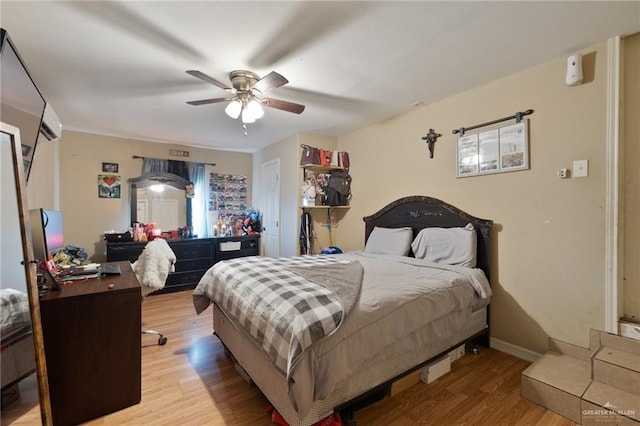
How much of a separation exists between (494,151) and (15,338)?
139 inches

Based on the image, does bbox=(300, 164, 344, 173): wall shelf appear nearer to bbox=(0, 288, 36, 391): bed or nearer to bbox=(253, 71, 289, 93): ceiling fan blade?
bbox=(253, 71, 289, 93): ceiling fan blade

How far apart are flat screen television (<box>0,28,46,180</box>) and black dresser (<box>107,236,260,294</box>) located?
233 cm

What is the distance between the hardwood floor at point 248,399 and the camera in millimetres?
1646

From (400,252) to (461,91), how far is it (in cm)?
174

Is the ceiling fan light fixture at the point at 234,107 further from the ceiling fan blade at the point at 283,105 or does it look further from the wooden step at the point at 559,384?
the wooden step at the point at 559,384

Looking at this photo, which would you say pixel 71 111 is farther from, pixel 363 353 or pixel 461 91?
pixel 461 91

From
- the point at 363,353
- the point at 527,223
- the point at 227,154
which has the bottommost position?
the point at 363,353

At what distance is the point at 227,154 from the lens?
5.27 metres

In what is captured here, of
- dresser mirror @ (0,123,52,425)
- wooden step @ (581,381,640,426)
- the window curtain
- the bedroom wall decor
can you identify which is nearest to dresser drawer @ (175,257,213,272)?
the window curtain

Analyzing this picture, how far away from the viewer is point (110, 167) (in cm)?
424

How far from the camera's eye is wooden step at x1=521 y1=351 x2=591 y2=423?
1682 millimetres

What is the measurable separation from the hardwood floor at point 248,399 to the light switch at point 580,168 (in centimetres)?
156

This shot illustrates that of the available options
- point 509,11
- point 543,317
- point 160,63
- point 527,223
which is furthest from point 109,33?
point 543,317

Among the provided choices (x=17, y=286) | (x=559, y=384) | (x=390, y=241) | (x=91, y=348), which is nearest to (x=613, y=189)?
(x=559, y=384)
